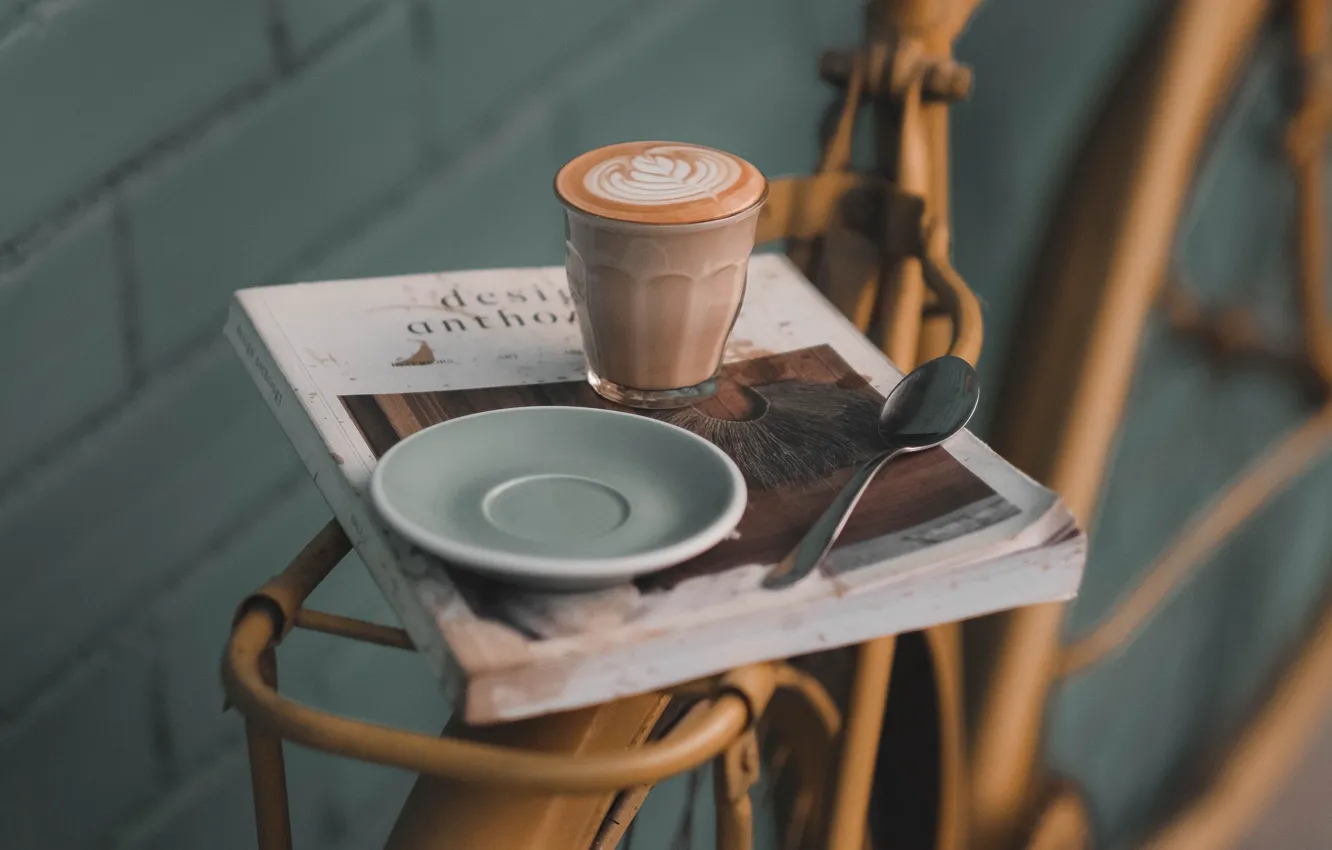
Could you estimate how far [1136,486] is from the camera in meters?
1.21

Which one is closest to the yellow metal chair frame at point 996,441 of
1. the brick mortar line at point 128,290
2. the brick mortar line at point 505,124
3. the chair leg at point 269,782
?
the chair leg at point 269,782

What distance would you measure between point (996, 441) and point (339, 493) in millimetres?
454

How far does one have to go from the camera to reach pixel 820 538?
13.9 inches

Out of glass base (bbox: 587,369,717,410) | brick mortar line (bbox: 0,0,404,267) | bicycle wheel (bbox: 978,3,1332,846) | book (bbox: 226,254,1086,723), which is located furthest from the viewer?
bicycle wheel (bbox: 978,3,1332,846)

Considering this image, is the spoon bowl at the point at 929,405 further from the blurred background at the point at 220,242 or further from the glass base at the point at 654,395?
the blurred background at the point at 220,242

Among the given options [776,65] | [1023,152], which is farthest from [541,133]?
[1023,152]

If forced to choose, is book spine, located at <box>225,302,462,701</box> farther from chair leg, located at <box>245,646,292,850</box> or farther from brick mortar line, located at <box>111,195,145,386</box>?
brick mortar line, located at <box>111,195,145,386</box>

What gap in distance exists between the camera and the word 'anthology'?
485 millimetres

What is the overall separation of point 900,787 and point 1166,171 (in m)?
0.37

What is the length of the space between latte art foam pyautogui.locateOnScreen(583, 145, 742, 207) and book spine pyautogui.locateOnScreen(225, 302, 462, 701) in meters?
0.12

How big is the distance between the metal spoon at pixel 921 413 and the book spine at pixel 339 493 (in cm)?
12

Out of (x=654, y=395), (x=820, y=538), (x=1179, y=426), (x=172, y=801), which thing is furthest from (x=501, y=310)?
(x=1179, y=426)

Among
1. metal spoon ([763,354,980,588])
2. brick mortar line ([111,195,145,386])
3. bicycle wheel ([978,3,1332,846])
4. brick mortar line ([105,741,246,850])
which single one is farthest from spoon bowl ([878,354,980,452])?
brick mortar line ([105,741,246,850])

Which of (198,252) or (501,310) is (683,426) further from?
(198,252)
